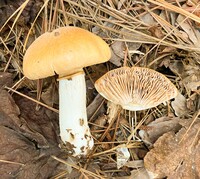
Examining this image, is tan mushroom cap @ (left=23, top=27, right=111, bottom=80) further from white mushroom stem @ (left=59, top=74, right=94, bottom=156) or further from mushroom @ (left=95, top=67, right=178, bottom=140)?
mushroom @ (left=95, top=67, right=178, bottom=140)

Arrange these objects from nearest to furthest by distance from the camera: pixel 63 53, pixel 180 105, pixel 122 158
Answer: pixel 63 53 < pixel 122 158 < pixel 180 105

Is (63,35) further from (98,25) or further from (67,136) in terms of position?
(67,136)

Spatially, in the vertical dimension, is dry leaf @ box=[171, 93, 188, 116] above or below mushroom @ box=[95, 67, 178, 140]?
below

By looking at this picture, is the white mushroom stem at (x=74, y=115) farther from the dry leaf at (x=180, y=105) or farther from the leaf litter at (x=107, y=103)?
the dry leaf at (x=180, y=105)

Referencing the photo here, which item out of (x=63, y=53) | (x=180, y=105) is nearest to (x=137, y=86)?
(x=180, y=105)

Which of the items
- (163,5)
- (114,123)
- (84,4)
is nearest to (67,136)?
(114,123)

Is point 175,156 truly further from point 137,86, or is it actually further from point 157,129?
point 137,86

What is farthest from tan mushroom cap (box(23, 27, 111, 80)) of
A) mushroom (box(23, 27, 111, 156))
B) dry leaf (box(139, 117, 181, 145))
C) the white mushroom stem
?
dry leaf (box(139, 117, 181, 145))
